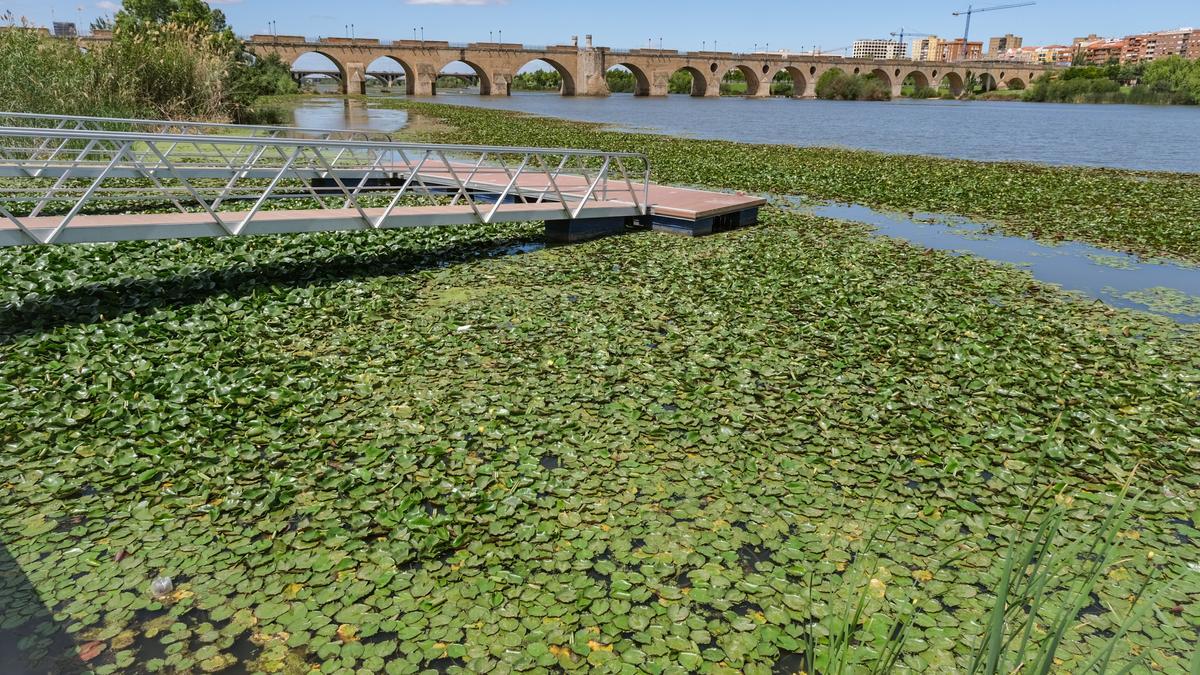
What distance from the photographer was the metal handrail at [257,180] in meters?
6.05

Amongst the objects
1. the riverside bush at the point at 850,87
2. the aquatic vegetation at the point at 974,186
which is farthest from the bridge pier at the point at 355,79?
the riverside bush at the point at 850,87

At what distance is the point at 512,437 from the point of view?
404 centimetres

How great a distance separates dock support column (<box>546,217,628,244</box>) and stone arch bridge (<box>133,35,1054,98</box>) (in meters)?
57.2

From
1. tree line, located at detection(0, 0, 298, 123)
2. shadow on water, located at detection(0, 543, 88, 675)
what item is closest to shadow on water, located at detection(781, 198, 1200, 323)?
shadow on water, located at detection(0, 543, 88, 675)

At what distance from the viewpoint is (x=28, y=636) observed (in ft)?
8.50

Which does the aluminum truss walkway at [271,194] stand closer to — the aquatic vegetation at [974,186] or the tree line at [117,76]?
the tree line at [117,76]

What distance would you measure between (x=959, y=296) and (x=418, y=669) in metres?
6.06

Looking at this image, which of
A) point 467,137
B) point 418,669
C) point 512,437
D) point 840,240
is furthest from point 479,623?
point 467,137

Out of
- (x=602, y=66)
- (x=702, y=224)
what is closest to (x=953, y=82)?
(x=602, y=66)

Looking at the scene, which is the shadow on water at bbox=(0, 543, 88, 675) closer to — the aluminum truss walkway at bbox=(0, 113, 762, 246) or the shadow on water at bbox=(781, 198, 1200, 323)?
the aluminum truss walkway at bbox=(0, 113, 762, 246)

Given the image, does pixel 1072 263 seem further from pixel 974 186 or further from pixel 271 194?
pixel 271 194

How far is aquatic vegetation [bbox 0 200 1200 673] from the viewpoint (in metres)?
2.70

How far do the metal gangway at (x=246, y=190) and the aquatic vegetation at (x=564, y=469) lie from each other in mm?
601

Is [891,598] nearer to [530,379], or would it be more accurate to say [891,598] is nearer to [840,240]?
[530,379]
